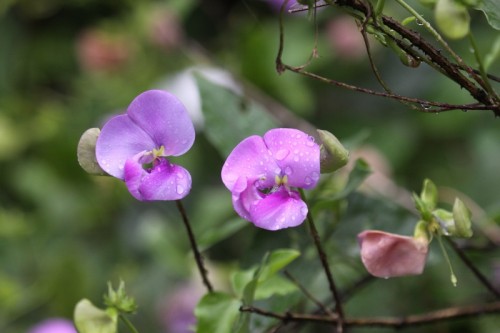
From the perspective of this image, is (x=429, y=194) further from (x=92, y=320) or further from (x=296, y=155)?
(x=92, y=320)

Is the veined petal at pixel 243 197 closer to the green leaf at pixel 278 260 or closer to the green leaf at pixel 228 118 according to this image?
the green leaf at pixel 278 260

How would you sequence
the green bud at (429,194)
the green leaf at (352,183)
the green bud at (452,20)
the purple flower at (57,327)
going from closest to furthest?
the green bud at (452,20), the green bud at (429,194), the green leaf at (352,183), the purple flower at (57,327)

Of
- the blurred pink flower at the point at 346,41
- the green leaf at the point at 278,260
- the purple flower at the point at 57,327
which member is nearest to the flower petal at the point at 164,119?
the green leaf at the point at 278,260

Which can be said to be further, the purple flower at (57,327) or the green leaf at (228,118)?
the purple flower at (57,327)

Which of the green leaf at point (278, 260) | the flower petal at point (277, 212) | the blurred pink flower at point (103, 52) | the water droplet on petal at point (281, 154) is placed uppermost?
the water droplet on petal at point (281, 154)

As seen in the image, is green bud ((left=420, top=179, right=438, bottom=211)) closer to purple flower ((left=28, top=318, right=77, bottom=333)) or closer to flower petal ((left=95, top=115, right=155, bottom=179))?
flower petal ((left=95, top=115, right=155, bottom=179))

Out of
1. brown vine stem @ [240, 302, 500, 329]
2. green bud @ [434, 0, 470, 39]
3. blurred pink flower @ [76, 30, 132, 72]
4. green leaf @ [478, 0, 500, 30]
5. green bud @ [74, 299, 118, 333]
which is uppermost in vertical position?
green bud @ [434, 0, 470, 39]

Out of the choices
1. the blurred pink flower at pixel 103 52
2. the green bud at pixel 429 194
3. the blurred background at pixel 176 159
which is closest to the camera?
the green bud at pixel 429 194

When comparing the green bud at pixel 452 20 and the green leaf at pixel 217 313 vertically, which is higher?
the green bud at pixel 452 20

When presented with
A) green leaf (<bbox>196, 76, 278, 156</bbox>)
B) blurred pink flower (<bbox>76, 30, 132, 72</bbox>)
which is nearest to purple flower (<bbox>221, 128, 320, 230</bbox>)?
green leaf (<bbox>196, 76, 278, 156</bbox>)
